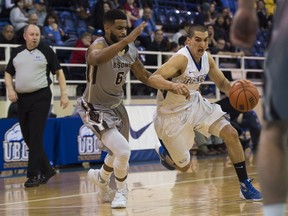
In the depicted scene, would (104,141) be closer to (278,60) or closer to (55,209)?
(55,209)

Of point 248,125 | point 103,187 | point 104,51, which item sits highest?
point 104,51

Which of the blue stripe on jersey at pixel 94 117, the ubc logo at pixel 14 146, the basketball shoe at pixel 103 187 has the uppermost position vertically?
the blue stripe on jersey at pixel 94 117

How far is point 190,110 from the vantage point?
7.12 metres

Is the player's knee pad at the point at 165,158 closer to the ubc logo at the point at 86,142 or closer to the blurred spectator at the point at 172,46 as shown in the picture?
the ubc logo at the point at 86,142

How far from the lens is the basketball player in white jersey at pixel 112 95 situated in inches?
247

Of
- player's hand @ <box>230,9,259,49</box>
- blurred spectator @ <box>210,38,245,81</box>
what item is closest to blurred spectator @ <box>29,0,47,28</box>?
blurred spectator @ <box>210,38,245,81</box>

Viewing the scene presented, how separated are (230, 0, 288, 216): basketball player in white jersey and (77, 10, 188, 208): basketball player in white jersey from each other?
3284 millimetres

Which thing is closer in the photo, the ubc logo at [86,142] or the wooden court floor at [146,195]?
the wooden court floor at [146,195]

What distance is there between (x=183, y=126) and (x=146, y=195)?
87 centimetres

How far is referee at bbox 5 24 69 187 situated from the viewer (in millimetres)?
8555

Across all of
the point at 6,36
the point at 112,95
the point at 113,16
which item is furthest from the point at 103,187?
the point at 6,36

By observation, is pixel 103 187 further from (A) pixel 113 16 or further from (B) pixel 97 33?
(B) pixel 97 33

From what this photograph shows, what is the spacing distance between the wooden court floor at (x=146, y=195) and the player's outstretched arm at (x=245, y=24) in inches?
120

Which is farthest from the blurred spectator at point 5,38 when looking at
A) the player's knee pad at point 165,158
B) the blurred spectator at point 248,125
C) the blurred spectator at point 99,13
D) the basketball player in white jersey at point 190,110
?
the basketball player in white jersey at point 190,110
